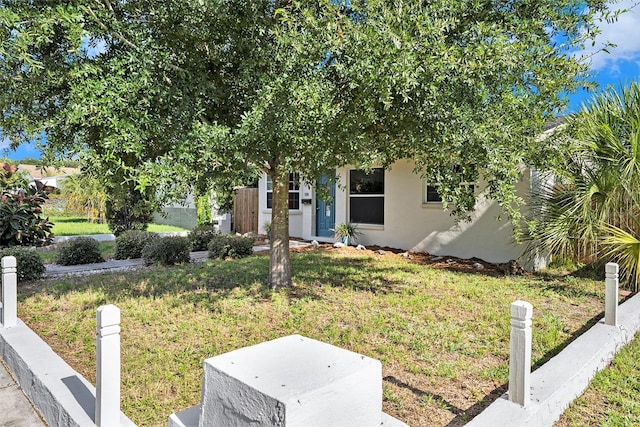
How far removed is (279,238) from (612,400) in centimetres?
494

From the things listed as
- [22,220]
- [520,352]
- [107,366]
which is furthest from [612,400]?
[22,220]

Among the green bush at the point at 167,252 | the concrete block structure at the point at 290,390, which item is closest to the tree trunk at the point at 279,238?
the green bush at the point at 167,252

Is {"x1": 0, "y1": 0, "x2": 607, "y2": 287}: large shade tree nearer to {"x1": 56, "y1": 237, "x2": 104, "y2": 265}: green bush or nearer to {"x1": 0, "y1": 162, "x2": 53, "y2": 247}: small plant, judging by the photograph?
{"x1": 56, "y1": 237, "x2": 104, "y2": 265}: green bush

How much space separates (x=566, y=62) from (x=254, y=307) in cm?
516

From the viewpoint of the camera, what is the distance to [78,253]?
10.4 meters

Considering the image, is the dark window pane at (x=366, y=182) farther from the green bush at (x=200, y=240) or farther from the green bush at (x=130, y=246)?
the green bush at (x=130, y=246)

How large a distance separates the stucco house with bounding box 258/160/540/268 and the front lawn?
203 centimetres

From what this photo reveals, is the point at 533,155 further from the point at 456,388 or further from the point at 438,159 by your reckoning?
the point at 456,388

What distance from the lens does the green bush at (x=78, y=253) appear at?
1034 centimetres

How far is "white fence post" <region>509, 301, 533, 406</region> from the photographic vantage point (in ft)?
10.1

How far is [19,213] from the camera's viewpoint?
37.7 feet

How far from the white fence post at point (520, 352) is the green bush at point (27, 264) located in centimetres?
907

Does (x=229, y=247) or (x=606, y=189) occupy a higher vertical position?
(x=606, y=189)

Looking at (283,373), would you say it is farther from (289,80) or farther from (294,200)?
(294,200)
